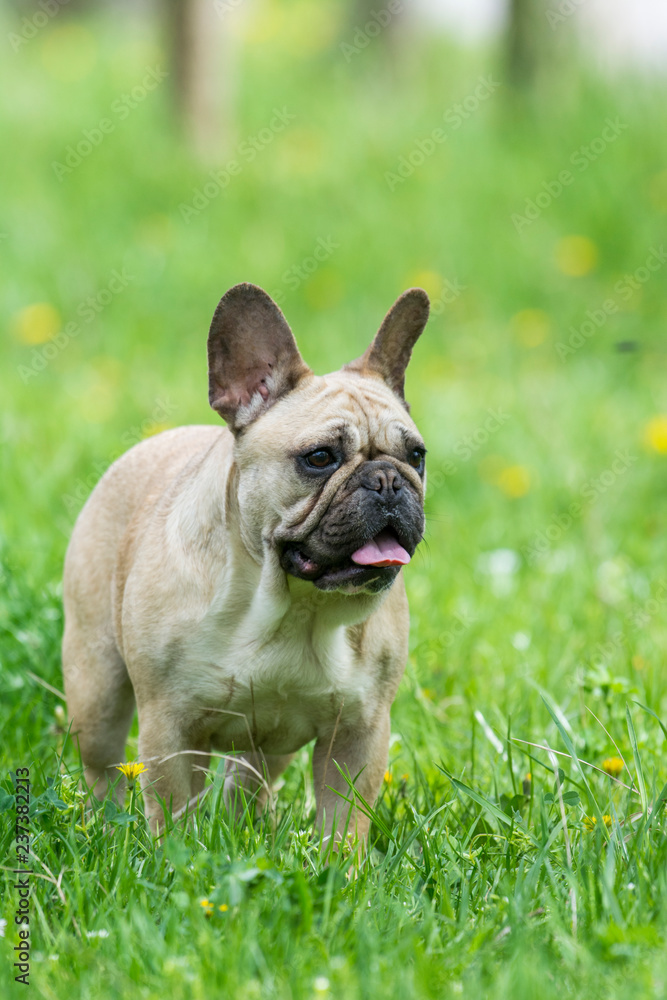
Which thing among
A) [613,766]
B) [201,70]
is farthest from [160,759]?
[201,70]

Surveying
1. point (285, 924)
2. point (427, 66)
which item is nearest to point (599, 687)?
point (285, 924)

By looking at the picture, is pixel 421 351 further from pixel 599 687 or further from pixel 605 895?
pixel 605 895

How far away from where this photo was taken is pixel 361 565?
2986 millimetres

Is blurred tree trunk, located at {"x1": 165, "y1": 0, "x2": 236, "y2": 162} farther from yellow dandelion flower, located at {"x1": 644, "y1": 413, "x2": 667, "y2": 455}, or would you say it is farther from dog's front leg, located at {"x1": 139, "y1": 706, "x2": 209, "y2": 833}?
dog's front leg, located at {"x1": 139, "y1": 706, "x2": 209, "y2": 833}

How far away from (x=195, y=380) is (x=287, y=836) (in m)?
4.39

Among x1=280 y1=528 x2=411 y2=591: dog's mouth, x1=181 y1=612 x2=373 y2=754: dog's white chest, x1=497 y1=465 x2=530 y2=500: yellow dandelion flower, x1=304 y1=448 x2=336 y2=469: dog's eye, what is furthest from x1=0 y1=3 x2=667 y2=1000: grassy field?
x1=304 y1=448 x2=336 y2=469: dog's eye

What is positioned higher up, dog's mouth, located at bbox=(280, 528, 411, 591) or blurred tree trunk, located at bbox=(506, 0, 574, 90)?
blurred tree trunk, located at bbox=(506, 0, 574, 90)

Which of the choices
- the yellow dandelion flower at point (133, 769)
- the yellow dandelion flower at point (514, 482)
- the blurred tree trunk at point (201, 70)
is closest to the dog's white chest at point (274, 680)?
the yellow dandelion flower at point (133, 769)

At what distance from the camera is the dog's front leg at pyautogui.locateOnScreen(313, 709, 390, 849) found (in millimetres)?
3252

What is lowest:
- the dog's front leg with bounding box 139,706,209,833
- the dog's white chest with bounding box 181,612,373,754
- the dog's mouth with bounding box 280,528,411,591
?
the dog's front leg with bounding box 139,706,209,833

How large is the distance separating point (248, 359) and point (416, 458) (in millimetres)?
555

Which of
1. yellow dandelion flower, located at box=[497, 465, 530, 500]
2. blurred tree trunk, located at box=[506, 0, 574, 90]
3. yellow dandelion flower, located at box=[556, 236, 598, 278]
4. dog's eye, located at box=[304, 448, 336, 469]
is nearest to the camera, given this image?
dog's eye, located at box=[304, 448, 336, 469]

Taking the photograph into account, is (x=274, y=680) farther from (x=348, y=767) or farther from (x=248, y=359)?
(x=248, y=359)

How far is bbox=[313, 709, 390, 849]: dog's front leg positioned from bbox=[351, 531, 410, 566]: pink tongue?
563 mm
